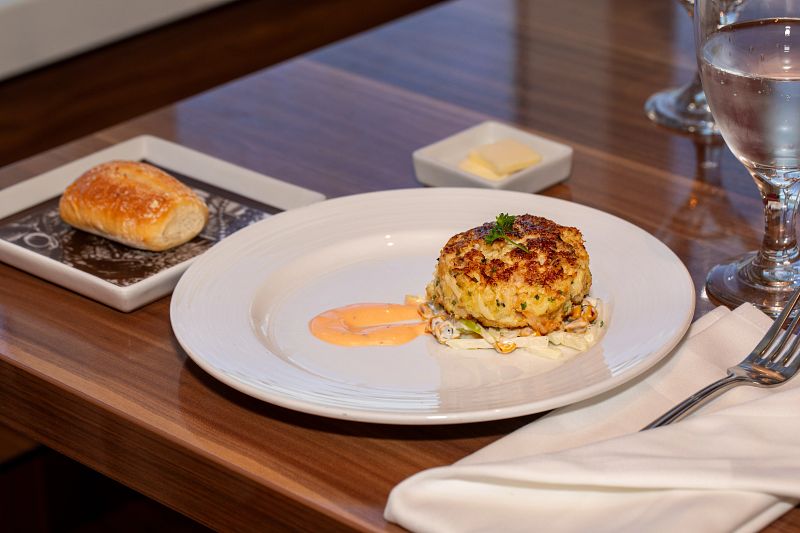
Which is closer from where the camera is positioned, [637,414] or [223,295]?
[637,414]

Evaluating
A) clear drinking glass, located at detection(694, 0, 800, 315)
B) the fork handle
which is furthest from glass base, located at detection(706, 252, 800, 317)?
the fork handle

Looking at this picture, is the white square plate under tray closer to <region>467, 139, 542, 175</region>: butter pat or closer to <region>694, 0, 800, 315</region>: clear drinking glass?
<region>467, 139, 542, 175</region>: butter pat

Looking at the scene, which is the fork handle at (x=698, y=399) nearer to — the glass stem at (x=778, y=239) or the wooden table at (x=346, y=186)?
the wooden table at (x=346, y=186)

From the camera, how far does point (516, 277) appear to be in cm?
97

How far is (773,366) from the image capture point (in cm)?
96

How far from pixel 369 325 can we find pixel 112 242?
13.8 inches

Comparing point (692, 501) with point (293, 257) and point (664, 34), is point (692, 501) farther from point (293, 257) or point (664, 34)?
point (664, 34)

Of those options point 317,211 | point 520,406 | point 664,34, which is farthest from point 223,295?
point 664,34

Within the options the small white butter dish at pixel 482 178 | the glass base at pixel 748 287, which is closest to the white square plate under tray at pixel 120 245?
the small white butter dish at pixel 482 178

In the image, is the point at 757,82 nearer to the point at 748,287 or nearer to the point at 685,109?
the point at 748,287

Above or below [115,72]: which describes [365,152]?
above

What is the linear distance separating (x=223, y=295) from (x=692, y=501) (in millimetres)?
492

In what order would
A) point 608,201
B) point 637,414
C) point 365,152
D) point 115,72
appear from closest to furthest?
point 637,414
point 608,201
point 365,152
point 115,72

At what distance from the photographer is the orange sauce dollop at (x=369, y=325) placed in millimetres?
1031
